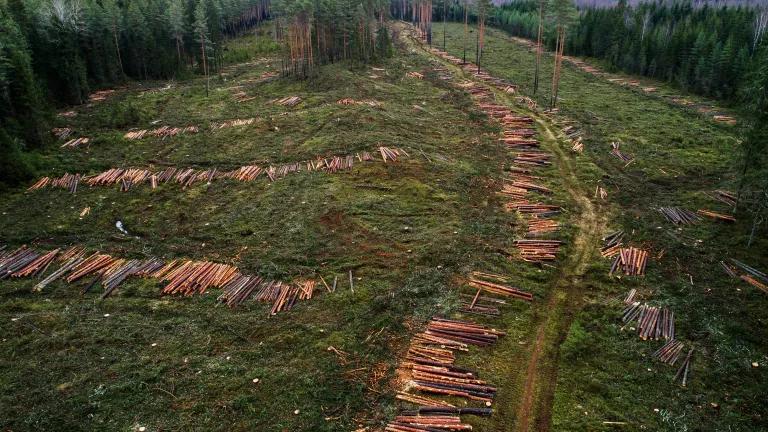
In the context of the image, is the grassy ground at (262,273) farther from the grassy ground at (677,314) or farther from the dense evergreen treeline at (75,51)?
the dense evergreen treeline at (75,51)

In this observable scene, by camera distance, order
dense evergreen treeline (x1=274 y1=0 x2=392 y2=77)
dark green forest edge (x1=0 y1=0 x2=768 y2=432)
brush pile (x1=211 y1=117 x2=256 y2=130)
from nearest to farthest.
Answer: dark green forest edge (x1=0 y1=0 x2=768 y2=432)
brush pile (x1=211 y1=117 x2=256 y2=130)
dense evergreen treeline (x1=274 y1=0 x2=392 y2=77)

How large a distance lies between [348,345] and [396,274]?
449cm

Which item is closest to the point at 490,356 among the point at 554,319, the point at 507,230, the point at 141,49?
the point at 554,319

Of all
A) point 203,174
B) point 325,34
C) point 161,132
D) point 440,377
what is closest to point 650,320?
point 440,377

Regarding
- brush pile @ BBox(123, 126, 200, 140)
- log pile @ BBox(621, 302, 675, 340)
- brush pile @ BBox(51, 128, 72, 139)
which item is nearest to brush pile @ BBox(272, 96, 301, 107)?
brush pile @ BBox(123, 126, 200, 140)

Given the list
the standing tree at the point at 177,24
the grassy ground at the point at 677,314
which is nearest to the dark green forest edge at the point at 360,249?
the grassy ground at the point at 677,314

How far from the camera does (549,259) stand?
61.6 ft

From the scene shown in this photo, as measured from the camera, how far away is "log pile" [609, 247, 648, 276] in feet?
58.4

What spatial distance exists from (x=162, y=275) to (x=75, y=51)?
47.1m

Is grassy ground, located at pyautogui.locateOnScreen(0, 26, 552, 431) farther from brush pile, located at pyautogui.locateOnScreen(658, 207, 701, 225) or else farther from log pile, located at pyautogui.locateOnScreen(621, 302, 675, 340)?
brush pile, located at pyautogui.locateOnScreen(658, 207, 701, 225)

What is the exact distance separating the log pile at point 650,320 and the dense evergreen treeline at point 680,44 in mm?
33853

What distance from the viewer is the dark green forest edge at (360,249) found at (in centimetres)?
1226

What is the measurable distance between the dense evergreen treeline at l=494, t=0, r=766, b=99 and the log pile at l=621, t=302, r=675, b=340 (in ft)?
111

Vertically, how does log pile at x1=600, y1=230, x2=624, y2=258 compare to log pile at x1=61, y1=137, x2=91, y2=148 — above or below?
below
